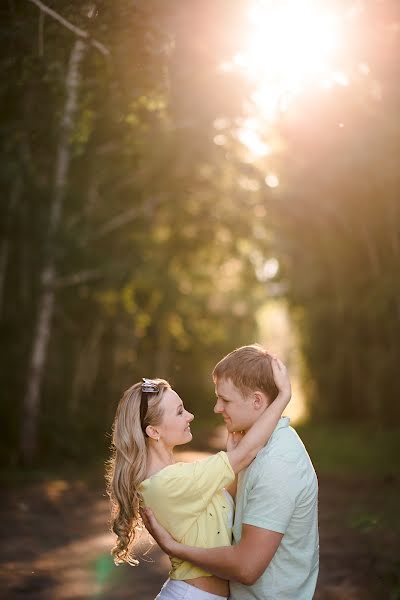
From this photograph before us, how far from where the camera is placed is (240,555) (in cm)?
284

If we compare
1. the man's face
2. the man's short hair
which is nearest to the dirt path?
the man's face

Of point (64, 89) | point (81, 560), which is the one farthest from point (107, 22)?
point (81, 560)

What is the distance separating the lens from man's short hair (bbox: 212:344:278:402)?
304 cm

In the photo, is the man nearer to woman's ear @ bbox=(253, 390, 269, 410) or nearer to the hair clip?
woman's ear @ bbox=(253, 390, 269, 410)

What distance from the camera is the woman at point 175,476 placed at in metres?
3.07

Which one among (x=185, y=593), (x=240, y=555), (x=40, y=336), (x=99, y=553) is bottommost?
(x=99, y=553)

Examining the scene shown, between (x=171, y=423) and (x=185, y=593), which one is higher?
(x=171, y=423)

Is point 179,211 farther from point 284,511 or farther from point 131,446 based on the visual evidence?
point 284,511

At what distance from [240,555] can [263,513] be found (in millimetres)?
184

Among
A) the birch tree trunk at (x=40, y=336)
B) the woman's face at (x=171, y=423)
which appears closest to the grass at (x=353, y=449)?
the birch tree trunk at (x=40, y=336)

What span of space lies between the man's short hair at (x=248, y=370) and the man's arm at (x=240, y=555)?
0.54 metres

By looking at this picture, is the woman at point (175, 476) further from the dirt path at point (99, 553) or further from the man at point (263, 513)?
the dirt path at point (99, 553)

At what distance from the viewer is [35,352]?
13961mm

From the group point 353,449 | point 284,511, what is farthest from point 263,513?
point 353,449
